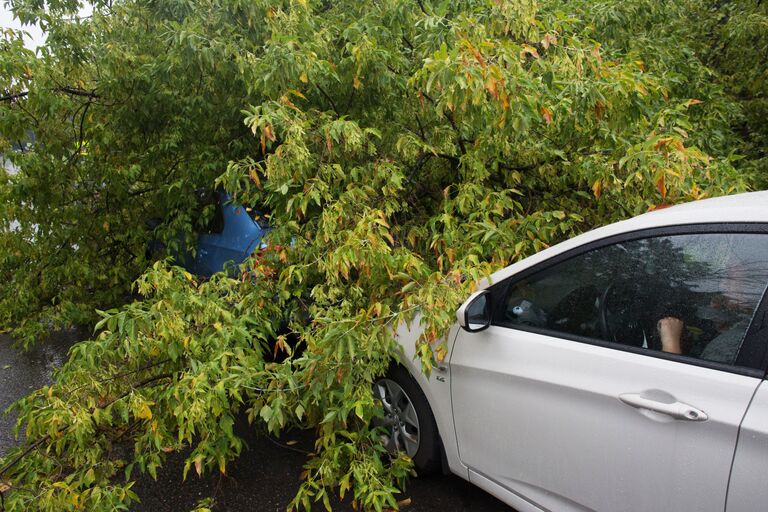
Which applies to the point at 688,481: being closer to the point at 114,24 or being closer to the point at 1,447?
the point at 1,447

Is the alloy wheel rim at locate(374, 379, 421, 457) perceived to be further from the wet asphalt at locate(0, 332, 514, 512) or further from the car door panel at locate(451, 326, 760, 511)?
the car door panel at locate(451, 326, 760, 511)

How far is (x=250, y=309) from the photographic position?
342 centimetres

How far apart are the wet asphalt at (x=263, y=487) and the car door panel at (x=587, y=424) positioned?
18.2 inches

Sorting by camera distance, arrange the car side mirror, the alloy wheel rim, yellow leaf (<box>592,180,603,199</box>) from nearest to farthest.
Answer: the car side mirror
the alloy wheel rim
yellow leaf (<box>592,180,603,199</box>)

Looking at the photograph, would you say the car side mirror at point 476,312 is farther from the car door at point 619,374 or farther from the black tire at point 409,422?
the black tire at point 409,422

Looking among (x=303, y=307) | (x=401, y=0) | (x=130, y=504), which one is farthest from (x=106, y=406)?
(x=401, y=0)

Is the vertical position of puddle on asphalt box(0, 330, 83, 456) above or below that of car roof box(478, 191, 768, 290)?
below

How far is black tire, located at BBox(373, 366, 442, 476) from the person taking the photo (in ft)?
9.55

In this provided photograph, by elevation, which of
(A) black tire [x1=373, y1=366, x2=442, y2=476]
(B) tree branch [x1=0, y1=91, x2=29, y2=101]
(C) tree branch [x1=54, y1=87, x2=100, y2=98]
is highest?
(C) tree branch [x1=54, y1=87, x2=100, y2=98]

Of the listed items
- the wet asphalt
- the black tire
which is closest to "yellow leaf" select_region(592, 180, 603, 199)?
the black tire

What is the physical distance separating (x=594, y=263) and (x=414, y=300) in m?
0.86

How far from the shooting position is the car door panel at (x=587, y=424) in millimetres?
1761

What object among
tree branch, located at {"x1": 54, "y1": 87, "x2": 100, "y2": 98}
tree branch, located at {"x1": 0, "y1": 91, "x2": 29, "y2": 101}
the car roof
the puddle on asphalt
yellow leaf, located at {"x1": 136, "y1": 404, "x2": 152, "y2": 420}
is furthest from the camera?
tree branch, located at {"x1": 54, "y1": 87, "x2": 100, "y2": 98}

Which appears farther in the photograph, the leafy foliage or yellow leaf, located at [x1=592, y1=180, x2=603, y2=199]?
yellow leaf, located at [x1=592, y1=180, x2=603, y2=199]
